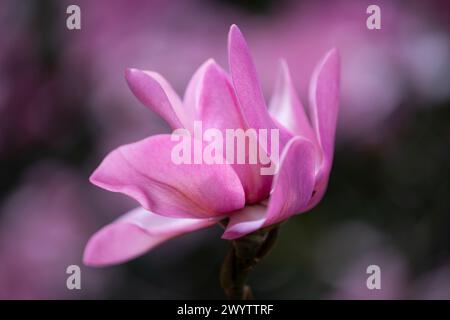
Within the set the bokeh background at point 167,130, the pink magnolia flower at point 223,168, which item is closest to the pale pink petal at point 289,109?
the pink magnolia flower at point 223,168

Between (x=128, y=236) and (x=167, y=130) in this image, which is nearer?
(x=128, y=236)

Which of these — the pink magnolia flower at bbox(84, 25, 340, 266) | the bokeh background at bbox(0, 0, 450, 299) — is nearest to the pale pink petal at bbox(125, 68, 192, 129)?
the pink magnolia flower at bbox(84, 25, 340, 266)

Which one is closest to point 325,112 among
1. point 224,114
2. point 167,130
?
point 224,114

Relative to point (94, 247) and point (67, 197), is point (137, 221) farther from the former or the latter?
point (67, 197)

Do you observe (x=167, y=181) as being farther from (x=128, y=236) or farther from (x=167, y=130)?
(x=167, y=130)

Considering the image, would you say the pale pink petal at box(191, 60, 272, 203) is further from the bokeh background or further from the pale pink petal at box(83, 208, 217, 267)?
the bokeh background

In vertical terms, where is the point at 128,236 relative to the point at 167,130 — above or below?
below

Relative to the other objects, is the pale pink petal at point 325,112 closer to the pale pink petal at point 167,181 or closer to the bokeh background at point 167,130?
the pale pink petal at point 167,181
